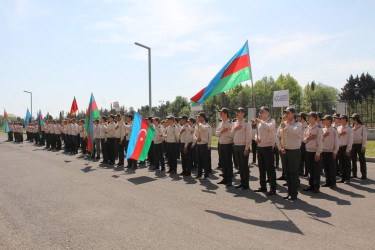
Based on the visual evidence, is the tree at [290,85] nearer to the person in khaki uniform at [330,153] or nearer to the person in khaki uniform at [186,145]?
the person in khaki uniform at [186,145]

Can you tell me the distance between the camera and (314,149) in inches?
301

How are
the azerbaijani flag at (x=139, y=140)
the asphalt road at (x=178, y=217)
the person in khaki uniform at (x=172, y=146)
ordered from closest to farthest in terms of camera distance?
the asphalt road at (x=178, y=217) → the person in khaki uniform at (x=172, y=146) → the azerbaijani flag at (x=139, y=140)

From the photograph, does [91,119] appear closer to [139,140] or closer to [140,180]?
[139,140]

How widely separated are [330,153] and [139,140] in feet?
20.5

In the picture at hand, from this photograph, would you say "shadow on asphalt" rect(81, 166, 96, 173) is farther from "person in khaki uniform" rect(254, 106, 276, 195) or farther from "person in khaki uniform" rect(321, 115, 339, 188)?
"person in khaki uniform" rect(321, 115, 339, 188)

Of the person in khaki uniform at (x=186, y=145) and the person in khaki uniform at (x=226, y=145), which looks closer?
the person in khaki uniform at (x=226, y=145)

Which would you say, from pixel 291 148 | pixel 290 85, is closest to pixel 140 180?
pixel 291 148

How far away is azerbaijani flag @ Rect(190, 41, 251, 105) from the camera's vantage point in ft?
26.8

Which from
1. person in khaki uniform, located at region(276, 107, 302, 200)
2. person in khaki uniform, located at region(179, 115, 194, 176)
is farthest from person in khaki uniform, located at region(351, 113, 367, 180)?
person in khaki uniform, located at region(179, 115, 194, 176)

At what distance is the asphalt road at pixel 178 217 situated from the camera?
14.2 ft

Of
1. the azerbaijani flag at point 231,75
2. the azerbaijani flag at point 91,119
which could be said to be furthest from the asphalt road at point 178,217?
the azerbaijani flag at point 91,119

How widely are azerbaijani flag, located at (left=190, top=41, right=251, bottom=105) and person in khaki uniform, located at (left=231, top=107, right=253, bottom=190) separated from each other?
847 millimetres

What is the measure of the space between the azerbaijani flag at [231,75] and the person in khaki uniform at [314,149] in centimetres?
198

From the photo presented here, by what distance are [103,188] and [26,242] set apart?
12.0ft
